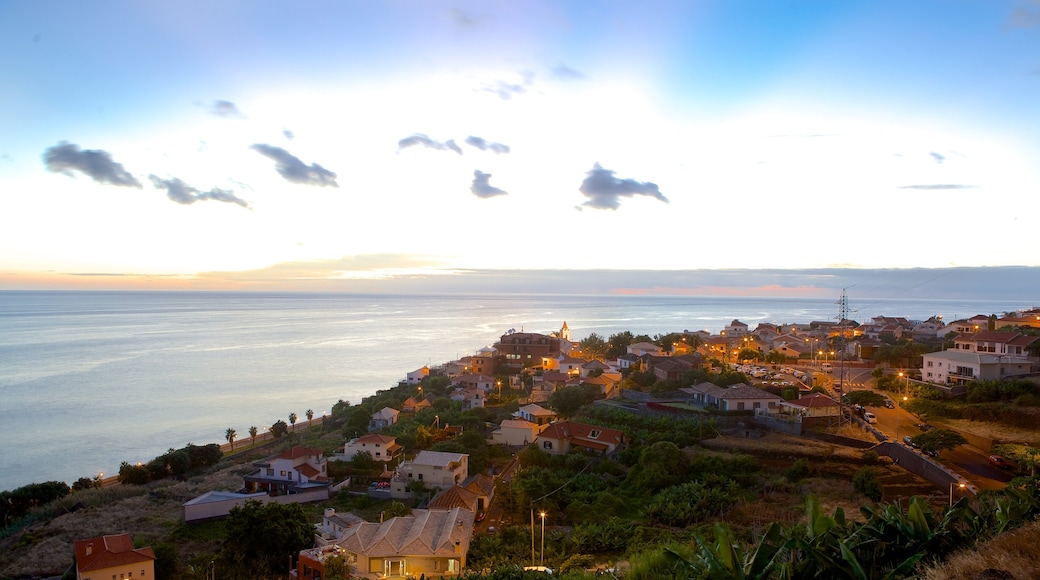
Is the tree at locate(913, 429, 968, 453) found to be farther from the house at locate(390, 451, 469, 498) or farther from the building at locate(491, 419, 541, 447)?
the house at locate(390, 451, 469, 498)

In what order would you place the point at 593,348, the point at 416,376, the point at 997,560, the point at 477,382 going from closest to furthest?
1. the point at 997,560
2. the point at 477,382
3. the point at 416,376
4. the point at 593,348

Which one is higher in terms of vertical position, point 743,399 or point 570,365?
point 743,399

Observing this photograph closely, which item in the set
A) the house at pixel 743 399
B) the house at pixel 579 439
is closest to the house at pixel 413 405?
the house at pixel 579 439

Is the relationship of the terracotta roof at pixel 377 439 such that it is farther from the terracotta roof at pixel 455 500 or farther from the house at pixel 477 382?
the house at pixel 477 382

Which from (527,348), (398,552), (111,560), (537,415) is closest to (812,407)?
(537,415)

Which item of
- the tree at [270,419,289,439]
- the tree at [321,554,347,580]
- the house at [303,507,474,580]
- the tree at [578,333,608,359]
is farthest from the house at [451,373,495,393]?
the tree at [321,554,347,580]

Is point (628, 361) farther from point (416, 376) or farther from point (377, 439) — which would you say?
point (377, 439)
